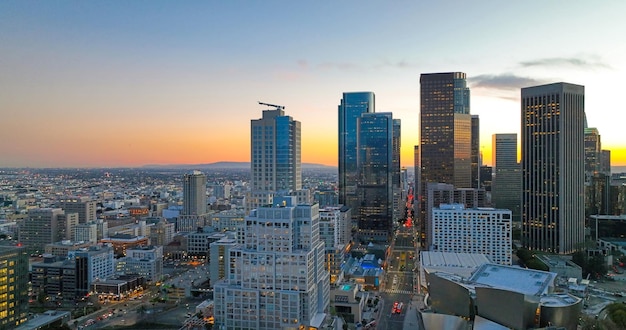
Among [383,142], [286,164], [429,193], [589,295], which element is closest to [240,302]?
[286,164]

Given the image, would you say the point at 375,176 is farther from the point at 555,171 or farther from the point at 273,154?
the point at 273,154

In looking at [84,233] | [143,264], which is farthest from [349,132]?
[143,264]

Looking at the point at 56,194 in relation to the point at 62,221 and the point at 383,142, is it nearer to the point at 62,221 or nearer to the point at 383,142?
the point at 62,221

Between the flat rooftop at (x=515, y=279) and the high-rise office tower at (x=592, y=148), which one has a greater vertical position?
the high-rise office tower at (x=592, y=148)

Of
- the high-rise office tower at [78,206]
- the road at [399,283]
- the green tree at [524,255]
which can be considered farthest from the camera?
the high-rise office tower at [78,206]

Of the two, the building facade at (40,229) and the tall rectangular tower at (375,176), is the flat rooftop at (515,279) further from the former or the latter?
the building facade at (40,229)

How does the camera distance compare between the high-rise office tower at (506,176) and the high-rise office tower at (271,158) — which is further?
the high-rise office tower at (506,176)

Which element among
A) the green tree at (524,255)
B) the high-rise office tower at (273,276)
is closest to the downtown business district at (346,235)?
the high-rise office tower at (273,276)

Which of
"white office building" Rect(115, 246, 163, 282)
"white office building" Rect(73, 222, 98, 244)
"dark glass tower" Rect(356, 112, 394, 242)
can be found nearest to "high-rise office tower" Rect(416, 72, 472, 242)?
"dark glass tower" Rect(356, 112, 394, 242)
